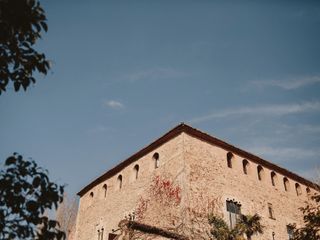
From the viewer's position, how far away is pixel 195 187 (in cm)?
1578

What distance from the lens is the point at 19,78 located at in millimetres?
4035

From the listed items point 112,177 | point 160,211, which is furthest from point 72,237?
point 160,211

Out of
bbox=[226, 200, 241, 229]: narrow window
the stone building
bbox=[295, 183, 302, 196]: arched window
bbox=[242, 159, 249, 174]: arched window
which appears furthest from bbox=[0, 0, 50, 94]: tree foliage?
bbox=[295, 183, 302, 196]: arched window

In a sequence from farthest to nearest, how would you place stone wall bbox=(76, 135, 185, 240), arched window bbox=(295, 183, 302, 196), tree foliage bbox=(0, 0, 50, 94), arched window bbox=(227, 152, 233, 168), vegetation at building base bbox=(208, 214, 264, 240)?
1. arched window bbox=(295, 183, 302, 196)
2. arched window bbox=(227, 152, 233, 168)
3. stone wall bbox=(76, 135, 185, 240)
4. vegetation at building base bbox=(208, 214, 264, 240)
5. tree foliage bbox=(0, 0, 50, 94)

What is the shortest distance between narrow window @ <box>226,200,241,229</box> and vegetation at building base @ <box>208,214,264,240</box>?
0.23 metres

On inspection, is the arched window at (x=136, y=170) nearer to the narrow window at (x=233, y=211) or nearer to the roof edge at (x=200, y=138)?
the roof edge at (x=200, y=138)

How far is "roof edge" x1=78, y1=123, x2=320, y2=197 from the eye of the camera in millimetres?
17250

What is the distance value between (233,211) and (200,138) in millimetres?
4043

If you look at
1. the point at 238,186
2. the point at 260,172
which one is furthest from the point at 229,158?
the point at 260,172

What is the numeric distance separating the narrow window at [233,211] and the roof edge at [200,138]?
10.0 ft

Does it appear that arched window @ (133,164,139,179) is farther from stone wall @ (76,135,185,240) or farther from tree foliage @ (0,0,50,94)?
tree foliage @ (0,0,50,94)

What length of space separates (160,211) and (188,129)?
4.33 m

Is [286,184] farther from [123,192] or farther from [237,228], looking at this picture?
[123,192]

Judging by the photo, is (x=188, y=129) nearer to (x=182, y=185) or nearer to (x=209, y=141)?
(x=209, y=141)
